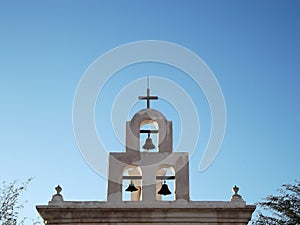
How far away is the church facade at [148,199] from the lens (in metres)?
9.99

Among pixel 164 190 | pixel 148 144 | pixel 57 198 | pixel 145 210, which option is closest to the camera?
pixel 145 210

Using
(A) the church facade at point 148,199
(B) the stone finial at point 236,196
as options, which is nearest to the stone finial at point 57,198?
(A) the church facade at point 148,199

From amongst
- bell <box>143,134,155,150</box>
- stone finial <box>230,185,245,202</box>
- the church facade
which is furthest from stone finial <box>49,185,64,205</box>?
stone finial <box>230,185,245,202</box>

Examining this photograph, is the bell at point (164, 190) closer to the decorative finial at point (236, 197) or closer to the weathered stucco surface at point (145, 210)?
the weathered stucco surface at point (145, 210)

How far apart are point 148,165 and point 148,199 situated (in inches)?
29.0

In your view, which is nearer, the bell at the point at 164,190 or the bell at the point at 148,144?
the bell at the point at 164,190

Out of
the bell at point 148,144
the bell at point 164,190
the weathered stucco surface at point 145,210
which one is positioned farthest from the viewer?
the bell at point 148,144

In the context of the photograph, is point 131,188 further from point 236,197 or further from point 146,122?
point 236,197

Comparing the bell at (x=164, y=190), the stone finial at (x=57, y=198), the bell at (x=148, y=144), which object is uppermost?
the bell at (x=148, y=144)

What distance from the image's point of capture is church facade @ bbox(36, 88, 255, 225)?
9.99 metres

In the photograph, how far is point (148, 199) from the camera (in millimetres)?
10430

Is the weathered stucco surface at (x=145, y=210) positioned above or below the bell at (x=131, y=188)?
below

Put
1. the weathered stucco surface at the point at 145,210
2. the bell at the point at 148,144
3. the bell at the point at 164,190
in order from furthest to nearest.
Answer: the bell at the point at 148,144
the bell at the point at 164,190
the weathered stucco surface at the point at 145,210

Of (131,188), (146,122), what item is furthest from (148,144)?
(131,188)
